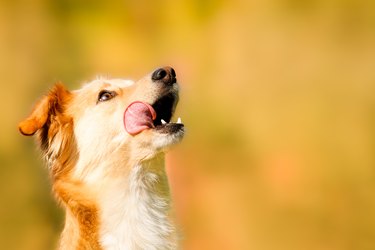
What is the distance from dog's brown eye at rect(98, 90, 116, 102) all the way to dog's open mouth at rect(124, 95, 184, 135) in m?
0.20

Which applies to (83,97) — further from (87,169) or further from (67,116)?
(87,169)

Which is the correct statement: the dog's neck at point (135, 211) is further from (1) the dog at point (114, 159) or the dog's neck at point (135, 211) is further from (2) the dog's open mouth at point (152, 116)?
(2) the dog's open mouth at point (152, 116)

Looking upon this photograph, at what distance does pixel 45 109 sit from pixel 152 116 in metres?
0.68

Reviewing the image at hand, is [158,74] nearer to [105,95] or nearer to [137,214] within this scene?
[105,95]

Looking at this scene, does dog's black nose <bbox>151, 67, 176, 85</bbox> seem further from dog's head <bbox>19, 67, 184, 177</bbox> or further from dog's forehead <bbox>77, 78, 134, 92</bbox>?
dog's forehead <bbox>77, 78, 134, 92</bbox>

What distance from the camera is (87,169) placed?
4902mm

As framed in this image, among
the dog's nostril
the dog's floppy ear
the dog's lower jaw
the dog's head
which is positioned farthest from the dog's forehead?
the dog's lower jaw

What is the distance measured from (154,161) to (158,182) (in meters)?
0.14

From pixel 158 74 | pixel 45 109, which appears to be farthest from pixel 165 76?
pixel 45 109

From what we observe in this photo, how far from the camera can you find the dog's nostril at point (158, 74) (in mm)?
5008

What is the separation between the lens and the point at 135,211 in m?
4.84

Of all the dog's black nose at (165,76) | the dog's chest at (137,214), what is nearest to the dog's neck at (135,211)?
the dog's chest at (137,214)

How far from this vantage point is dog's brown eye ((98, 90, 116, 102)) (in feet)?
16.8

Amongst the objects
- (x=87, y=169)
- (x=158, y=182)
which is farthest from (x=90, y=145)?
(x=158, y=182)
